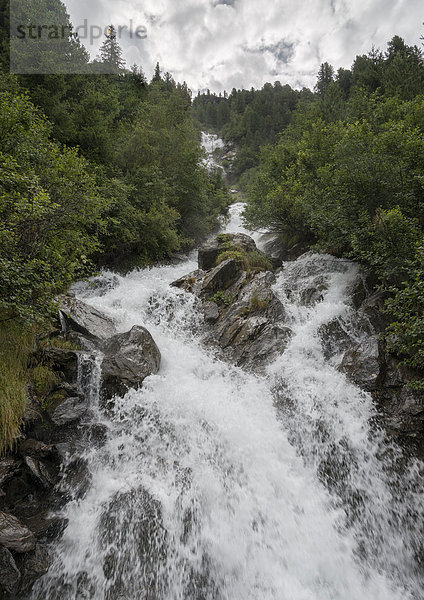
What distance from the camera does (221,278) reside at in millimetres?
12969

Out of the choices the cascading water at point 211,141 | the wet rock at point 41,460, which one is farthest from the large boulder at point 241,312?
the cascading water at point 211,141

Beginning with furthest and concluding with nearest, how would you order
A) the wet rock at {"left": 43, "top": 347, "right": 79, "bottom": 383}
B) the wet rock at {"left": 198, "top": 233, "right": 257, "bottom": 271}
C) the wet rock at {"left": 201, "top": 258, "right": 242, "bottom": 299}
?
the wet rock at {"left": 198, "top": 233, "right": 257, "bottom": 271} → the wet rock at {"left": 201, "top": 258, "right": 242, "bottom": 299} → the wet rock at {"left": 43, "top": 347, "right": 79, "bottom": 383}

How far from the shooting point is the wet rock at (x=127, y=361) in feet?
23.9

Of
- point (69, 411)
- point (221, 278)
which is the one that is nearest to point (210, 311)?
point (221, 278)

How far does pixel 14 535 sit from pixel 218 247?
13913 mm

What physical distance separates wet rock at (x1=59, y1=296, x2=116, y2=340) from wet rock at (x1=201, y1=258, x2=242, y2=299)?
181 inches

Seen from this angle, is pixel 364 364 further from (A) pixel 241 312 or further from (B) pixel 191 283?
(B) pixel 191 283

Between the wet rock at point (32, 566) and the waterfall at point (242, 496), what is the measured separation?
118mm

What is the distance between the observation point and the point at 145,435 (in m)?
6.48

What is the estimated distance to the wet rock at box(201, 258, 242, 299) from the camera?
12625mm

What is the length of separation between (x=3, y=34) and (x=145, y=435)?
2712 cm

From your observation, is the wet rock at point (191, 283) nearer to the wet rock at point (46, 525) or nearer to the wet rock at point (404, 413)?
the wet rock at point (404, 413)

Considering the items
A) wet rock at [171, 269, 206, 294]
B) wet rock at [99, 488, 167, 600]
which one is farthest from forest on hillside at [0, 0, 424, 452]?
wet rock at [171, 269, 206, 294]

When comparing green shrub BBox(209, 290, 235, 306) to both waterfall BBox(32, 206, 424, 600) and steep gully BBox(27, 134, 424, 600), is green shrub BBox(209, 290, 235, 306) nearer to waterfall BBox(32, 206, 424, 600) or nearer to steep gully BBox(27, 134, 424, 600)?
steep gully BBox(27, 134, 424, 600)
